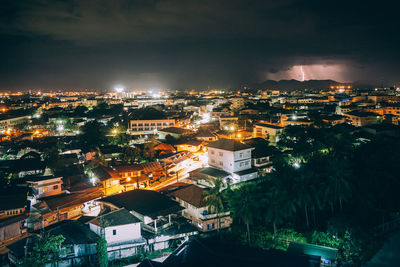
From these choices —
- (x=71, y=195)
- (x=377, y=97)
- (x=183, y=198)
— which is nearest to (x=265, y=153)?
(x=183, y=198)

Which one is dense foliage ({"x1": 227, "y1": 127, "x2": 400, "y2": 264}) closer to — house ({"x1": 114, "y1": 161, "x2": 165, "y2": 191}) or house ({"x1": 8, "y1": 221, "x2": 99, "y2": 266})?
house ({"x1": 8, "y1": 221, "x2": 99, "y2": 266})

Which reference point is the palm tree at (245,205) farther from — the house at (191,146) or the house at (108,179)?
the house at (191,146)

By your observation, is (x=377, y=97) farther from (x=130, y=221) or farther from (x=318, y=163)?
(x=130, y=221)

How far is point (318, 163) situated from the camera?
2200 cm

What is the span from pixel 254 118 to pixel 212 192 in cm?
3859

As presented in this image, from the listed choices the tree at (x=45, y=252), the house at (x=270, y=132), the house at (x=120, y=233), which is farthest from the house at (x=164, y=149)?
the tree at (x=45, y=252)

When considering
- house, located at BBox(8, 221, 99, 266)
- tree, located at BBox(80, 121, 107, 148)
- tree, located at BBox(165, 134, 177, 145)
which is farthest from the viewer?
tree, located at BBox(80, 121, 107, 148)

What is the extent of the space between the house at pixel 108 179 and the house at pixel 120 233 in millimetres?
6427

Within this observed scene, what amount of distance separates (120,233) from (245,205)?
764 cm

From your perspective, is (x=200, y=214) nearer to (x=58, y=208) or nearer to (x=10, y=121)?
(x=58, y=208)

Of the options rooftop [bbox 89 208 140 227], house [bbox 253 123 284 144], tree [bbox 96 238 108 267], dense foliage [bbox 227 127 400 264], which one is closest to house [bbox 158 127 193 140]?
house [bbox 253 123 284 144]

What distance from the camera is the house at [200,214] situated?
17.5m

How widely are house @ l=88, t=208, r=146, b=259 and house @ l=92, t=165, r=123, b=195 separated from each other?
6.43 meters

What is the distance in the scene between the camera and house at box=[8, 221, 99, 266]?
14594 mm
